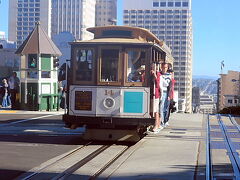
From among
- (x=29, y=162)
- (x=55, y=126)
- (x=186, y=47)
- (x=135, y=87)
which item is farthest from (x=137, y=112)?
(x=186, y=47)

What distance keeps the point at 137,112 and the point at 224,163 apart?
2.93 meters

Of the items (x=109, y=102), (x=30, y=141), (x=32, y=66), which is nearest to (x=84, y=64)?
(x=109, y=102)

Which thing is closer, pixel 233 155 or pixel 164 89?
pixel 233 155

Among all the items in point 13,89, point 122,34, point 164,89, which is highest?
point 122,34

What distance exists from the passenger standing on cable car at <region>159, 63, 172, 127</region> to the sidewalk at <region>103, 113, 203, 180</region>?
0.69 m

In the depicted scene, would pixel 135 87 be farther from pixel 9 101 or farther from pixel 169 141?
pixel 9 101

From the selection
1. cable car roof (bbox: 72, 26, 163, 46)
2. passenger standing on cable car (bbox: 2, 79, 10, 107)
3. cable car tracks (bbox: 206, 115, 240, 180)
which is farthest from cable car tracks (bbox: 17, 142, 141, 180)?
passenger standing on cable car (bbox: 2, 79, 10, 107)

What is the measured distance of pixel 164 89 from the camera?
13.5 m

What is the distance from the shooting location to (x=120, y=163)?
929 cm

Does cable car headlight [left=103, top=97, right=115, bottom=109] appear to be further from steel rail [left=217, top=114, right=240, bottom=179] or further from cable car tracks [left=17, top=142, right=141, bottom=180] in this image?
steel rail [left=217, top=114, right=240, bottom=179]

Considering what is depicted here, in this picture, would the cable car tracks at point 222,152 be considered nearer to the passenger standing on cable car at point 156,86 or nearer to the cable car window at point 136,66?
the passenger standing on cable car at point 156,86

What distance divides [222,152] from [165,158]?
1.52 metres

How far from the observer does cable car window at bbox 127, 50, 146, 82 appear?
11.8 m

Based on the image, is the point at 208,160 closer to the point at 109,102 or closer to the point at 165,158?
the point at 165,158
